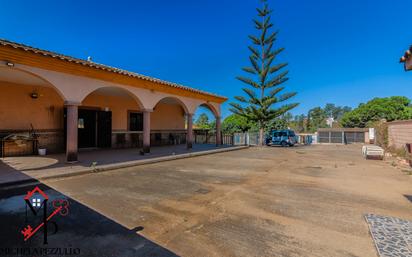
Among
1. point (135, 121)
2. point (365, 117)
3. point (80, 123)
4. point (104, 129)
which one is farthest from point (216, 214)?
point (365, 117)

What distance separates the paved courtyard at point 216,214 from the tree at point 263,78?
1402 centimetres

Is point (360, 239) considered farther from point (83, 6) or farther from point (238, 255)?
point (83, 6)

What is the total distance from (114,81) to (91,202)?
5786 mm

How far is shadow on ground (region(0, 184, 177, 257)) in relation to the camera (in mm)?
2215

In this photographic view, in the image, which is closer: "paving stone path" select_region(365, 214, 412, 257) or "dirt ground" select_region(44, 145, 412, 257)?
"paving stone path" select_region(365, 214, 412, 257)

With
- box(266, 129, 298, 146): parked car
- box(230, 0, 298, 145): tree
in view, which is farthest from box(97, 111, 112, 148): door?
box(266, 129, 298, 146): parked car

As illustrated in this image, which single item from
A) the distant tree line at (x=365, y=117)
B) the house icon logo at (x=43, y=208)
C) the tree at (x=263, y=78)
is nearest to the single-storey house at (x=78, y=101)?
the house icon logo at (x=43, y=208)

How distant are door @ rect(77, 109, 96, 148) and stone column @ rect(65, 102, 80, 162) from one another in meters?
3.72

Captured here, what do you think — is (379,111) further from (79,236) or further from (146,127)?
(79,236)

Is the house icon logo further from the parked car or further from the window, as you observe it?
the parked car

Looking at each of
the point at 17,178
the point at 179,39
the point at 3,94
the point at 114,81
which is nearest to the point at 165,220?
the point at 17,178

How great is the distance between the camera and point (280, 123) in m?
31.7

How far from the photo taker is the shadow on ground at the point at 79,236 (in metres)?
2.21

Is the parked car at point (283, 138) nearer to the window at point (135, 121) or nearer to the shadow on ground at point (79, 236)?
the window at point (135, 121)
